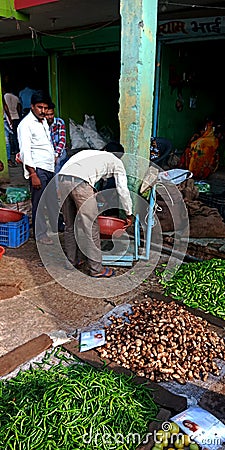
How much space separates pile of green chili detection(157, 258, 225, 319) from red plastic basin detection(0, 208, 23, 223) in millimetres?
2033

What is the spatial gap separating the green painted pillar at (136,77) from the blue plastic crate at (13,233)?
4.95 feet

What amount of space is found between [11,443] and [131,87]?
3.56 meters

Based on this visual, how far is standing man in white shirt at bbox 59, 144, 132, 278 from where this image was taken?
3771 millimetres

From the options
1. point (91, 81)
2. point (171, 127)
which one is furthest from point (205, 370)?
point (91, 81)

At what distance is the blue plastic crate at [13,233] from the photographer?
4.76m

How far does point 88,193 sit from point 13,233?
1.46 m

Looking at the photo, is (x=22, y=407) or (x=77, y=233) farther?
(x=77, y=233)

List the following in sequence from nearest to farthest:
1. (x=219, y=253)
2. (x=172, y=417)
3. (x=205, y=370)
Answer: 1. (x=172, y=417)
2. (x=205, y=370)
3. (x=219, y=253)

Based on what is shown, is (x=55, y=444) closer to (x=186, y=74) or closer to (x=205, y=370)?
(x=205, y=370)

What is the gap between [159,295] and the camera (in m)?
3.81

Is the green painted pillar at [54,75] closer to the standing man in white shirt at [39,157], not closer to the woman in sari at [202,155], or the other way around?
the woman in sari at [202,155]

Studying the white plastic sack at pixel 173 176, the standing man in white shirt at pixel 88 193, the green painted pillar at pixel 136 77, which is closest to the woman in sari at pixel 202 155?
the white plastic sack at pixel 173 176

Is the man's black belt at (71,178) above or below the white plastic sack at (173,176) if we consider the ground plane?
above

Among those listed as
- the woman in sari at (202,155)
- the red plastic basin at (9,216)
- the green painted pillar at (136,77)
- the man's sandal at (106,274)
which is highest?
the green painted pillar at (136,77)
